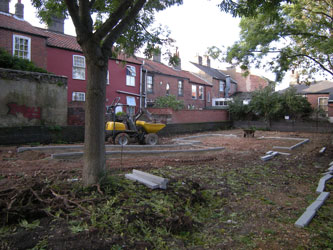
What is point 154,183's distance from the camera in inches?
175

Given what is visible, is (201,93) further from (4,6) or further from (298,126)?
(4,6)

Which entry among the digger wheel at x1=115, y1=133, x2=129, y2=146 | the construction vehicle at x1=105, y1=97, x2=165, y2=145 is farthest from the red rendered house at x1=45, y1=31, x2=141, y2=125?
the digger wheel at x1=115, y1=133, x2=129, y2=146

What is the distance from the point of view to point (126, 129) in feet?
40.0

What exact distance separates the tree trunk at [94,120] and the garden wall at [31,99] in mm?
9298

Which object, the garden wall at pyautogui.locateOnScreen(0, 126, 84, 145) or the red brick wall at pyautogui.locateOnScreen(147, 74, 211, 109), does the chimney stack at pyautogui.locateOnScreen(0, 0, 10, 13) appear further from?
the red brick wall at pyautogui.locateOnScreen(147, 74, 211, 109)

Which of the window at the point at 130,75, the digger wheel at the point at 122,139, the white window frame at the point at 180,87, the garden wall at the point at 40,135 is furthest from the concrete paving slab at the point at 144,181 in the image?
the white window frame at the point at 180,87

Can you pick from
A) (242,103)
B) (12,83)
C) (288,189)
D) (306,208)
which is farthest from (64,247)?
(242,103)

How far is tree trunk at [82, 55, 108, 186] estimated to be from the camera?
3.96 meters

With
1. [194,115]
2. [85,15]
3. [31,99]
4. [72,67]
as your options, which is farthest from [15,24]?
[85,15]

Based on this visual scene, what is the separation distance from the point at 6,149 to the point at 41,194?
24.9 feet

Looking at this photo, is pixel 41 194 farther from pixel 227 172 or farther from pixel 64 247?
pixel 227 172

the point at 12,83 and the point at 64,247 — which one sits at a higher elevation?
the point at 12,83

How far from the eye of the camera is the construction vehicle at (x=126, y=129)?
454 inches

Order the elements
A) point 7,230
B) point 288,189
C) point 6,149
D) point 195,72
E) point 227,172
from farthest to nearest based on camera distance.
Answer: point 195,72 → point 6,149 → point 227,172 → point 288,189 → point 7,230
